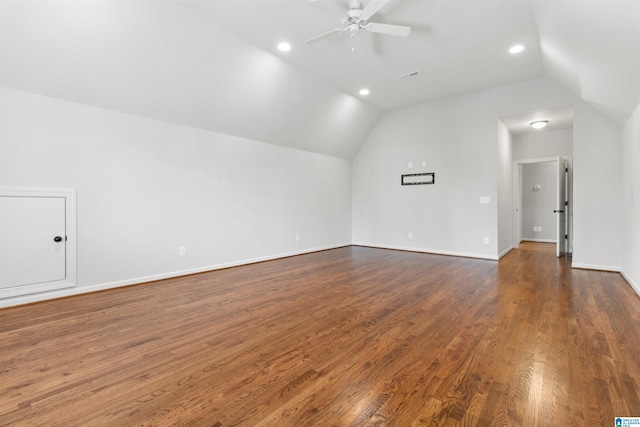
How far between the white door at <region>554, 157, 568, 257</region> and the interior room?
0.41ft

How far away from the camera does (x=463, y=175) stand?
19.2 feet

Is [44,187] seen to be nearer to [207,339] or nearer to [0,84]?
[0,84]

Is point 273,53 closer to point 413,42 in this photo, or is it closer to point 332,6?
point 332,6

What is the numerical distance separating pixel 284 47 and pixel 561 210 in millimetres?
5971

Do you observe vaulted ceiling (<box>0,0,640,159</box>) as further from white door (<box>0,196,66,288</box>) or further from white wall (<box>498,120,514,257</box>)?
white wall (<box>498,120,514,257</box>)

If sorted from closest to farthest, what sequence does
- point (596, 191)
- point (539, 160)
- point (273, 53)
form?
point (273, 53)
point (596, 191)
point (539, 160)

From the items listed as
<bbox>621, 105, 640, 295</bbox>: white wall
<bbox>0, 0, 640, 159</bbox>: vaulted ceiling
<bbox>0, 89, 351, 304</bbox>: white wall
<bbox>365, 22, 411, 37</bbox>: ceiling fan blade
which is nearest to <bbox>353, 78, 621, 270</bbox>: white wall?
<bbox>621, 105, 640, 295</bbox>: white wall

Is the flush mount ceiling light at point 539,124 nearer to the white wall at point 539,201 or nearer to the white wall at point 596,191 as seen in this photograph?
the white wall at point 596,191

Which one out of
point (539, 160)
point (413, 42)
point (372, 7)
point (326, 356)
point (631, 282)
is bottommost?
point (326, 356)

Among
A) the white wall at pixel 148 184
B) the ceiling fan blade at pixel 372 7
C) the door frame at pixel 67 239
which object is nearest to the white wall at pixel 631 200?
the ceiling fan blade at pixel 372 7

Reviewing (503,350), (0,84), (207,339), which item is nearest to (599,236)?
(503,350)

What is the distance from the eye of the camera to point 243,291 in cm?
357

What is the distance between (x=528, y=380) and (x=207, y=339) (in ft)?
7.20

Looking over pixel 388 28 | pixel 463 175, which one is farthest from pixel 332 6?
pixel 463 175
